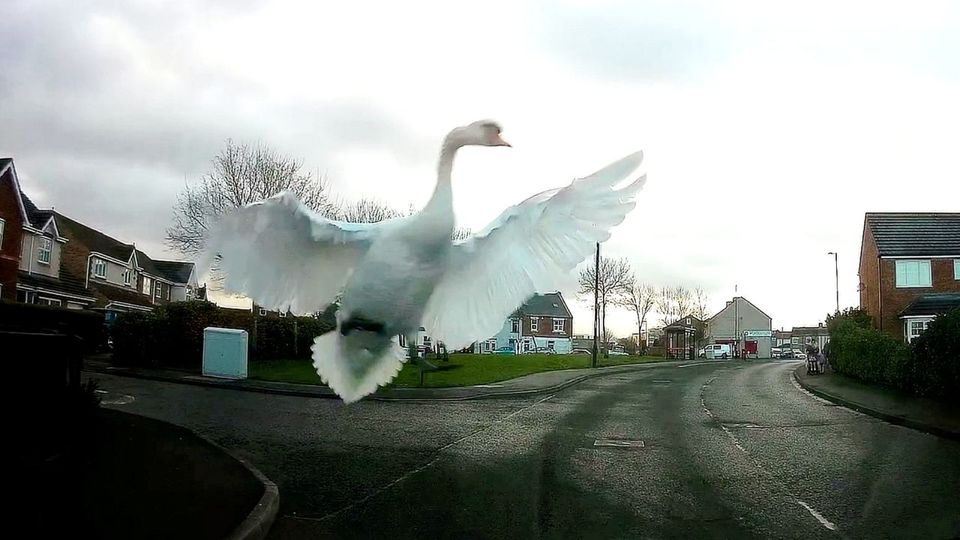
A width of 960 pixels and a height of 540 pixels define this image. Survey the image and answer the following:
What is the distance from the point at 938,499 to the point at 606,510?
3.63 m

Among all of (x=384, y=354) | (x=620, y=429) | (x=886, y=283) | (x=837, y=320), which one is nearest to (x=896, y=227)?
(x=886, y=283)

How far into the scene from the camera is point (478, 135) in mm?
3686

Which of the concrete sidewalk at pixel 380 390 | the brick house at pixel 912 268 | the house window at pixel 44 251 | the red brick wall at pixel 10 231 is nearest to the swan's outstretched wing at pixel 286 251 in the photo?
the concrete sidewalk at pixel 380 390

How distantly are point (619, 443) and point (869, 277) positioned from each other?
33.0 meters

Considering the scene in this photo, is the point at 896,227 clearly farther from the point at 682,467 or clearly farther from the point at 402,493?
the point at 402,493

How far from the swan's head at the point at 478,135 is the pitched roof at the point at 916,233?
39228 millimetres

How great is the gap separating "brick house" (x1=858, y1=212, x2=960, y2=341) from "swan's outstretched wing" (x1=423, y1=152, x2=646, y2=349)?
36895 mm

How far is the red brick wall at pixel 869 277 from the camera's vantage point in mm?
39281

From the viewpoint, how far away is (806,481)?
9.79 meters

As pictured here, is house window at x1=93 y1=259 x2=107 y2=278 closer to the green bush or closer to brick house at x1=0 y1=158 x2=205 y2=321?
brick house at x1=0 y1=158 x2=205 y2=321

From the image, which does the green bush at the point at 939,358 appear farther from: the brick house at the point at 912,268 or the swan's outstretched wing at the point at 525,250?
the brick house at the point at 912,268

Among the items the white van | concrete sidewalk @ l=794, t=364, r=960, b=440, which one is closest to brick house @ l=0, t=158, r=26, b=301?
concrete sidewalk @ l=794, t=364, r=960, b=440

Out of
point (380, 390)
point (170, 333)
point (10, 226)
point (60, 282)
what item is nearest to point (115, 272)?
point (60, 282)

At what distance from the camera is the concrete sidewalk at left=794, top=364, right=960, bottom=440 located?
15.1 metres
